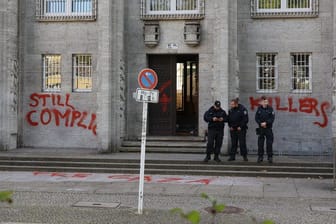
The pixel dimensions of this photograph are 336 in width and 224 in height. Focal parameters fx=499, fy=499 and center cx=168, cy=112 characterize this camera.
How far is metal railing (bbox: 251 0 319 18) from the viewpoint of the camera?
17.6 meters

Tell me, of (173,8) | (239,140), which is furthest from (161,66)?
(239,140)

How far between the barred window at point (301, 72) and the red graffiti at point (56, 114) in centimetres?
750

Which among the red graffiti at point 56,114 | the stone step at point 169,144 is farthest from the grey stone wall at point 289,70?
the red graffiti at point 56,114

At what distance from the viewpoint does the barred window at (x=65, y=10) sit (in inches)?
742

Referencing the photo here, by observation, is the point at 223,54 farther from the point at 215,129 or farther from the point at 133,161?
the point at 133,161

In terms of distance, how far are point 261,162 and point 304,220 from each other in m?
6.31

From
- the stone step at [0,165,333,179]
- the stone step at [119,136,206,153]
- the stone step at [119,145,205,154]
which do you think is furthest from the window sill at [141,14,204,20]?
the stone step at [0,165,333,179]

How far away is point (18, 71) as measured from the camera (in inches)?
742

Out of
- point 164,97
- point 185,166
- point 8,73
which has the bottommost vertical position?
point 185,166

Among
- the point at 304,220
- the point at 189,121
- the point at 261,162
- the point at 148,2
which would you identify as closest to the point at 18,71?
the point at 148,2

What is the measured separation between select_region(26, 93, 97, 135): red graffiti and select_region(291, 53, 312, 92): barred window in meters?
7.50

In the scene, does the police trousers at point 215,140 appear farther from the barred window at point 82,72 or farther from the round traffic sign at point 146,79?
the barred window at point 82,72

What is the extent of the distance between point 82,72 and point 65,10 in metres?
2.47

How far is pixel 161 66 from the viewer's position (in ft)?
62.5
